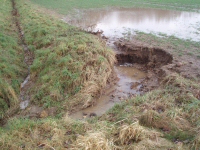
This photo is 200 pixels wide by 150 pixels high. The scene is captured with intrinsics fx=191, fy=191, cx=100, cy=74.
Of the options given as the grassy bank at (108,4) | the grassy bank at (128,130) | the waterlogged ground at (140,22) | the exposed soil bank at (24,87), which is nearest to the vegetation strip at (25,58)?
the exposed soil bank at (24,87)

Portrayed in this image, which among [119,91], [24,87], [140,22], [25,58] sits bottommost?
[119,91]

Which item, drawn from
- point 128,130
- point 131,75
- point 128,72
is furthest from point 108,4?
point 128,130

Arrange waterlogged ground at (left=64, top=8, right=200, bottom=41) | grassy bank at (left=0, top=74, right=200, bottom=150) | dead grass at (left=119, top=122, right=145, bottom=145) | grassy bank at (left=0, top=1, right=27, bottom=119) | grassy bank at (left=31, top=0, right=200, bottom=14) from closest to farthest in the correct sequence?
grassy bank at (left=0, top=74, right=200, bottom=150)
dead grass at (left=119, top=122, right=145, bottom=145)
grassy bank at (left=0, top=1, right=27, bottom=119)
waterlogged ground at (left=64, top=8, right=200, bottom=41)
grassy bank at (left=31, top=0, right=200, bottom=14)

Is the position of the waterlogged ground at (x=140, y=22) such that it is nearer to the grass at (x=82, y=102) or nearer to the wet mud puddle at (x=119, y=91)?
the wet mud puddle at (x=119, y=91)

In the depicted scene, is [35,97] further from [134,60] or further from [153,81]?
[134,60]

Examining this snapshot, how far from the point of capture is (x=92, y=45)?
31.9ft

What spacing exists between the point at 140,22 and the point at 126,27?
8.13 feet

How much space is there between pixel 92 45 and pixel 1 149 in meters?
6.52

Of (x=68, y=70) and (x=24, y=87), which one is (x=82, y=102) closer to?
(x=68, y=70)

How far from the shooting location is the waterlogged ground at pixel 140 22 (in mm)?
15307

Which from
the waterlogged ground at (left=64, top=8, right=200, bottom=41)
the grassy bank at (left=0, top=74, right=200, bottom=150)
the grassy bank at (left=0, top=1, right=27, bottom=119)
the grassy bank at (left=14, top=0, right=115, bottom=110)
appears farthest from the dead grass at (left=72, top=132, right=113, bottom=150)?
the waterlogged ground at (left=64, top=8, right=200, bottom=41)

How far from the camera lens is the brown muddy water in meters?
8.20

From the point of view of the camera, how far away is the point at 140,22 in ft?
60.6

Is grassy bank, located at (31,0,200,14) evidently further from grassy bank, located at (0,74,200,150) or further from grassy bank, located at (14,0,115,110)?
grassy bank, located at (0,74,200,150)
